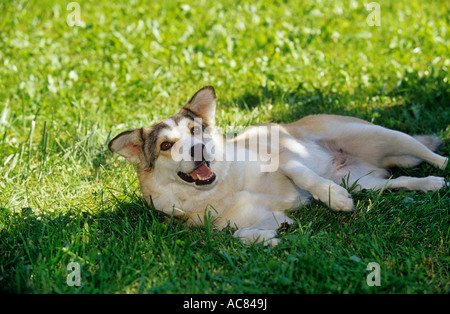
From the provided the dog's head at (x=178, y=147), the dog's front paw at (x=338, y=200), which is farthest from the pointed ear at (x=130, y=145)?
the dog's front paw at (x=338, y=200)

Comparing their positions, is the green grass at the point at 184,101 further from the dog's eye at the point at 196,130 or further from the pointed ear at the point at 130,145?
the dog's eye at the point at 196,130

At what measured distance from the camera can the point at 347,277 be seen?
2889mm

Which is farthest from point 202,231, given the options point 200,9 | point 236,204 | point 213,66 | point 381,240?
point 200,9

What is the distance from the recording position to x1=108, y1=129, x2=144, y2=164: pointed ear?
144 inches

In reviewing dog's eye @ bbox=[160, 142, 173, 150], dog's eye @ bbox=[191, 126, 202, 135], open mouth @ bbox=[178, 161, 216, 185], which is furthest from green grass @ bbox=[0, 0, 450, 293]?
dog's eye @ bbox=[191, 126, 202, 135]

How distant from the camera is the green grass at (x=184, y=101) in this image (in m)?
3.04

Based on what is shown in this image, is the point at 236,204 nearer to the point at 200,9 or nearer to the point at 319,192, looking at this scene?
the point at 319,192

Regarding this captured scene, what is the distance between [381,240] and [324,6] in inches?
230

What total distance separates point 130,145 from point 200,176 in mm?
614

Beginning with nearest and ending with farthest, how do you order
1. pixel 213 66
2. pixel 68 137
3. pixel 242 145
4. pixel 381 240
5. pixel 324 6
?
1. pixel 381 240
2. pixel 242 145
3. pixel 68 137
4. pixel 213 66
5. pixel 324 6

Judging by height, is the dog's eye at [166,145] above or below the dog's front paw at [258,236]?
above

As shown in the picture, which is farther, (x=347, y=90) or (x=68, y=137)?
(x=347, y=90)

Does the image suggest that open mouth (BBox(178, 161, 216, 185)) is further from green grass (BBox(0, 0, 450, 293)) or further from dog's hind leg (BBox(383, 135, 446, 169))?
dog's hind leg (BBox(383, 135, 446, 169))

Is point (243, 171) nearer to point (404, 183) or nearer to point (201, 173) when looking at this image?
point (201, 173)
